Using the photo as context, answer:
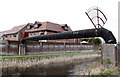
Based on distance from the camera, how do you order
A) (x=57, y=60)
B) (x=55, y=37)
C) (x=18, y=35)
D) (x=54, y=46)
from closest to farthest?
(x=55, y=37)
(x=57, y=60)
(x=54, y=46)
(x=18, y=35)

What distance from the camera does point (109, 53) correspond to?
24.9 feet

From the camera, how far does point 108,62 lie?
7316 millimetres

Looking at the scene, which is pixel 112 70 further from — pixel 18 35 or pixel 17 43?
pixel 18 35

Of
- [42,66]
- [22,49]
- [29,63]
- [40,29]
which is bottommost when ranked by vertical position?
[42,66]

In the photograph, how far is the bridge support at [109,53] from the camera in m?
7.29

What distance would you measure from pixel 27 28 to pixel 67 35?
32.0 m

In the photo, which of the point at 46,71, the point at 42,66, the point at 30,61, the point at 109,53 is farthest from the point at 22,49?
the point at 109,53

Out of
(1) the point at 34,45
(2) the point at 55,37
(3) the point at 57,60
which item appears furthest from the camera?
(1) the point at 34,45

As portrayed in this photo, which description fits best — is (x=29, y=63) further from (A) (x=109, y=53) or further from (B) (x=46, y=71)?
(A) (x=109, y=53)

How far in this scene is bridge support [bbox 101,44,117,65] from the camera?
23.9 feet

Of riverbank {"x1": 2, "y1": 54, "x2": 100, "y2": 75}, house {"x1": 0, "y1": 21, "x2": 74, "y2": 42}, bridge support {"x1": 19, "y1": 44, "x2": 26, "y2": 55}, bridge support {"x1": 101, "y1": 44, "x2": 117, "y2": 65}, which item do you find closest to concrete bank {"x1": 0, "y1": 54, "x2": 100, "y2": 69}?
riverbank {"x1": 2, "y1": 54, "x2": 100, "y2": 75}

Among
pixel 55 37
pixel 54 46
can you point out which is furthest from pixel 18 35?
pixel 55 37

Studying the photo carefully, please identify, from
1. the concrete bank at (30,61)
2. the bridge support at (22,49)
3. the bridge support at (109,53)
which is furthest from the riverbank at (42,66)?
the bridge support at (22,49)

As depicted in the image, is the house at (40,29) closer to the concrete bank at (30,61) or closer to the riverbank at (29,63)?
the concrete bank at (30,61)
